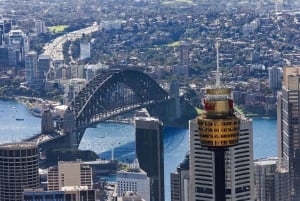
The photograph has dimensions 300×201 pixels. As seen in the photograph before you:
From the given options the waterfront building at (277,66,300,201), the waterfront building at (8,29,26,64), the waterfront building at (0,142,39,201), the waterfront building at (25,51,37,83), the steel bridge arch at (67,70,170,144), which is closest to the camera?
the waterfront building at (0,142,39,201)

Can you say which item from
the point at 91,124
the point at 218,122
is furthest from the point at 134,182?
the point at 91,124

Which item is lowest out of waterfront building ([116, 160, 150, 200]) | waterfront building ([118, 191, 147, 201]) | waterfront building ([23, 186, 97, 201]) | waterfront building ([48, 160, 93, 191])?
waterfront building ([116, 160, 150, 200])

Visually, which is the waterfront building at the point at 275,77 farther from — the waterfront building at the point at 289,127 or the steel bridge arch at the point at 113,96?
the waterfront building at the point at 289,127

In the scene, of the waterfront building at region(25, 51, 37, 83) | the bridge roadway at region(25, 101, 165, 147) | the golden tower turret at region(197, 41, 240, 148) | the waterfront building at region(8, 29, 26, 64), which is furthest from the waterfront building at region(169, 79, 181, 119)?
the golden tower turret at region(197, 41, 240, 148)

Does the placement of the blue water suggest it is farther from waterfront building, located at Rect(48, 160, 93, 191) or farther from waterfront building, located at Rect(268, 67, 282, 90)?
waterfront building, located at Rect(268, 67, 282, 90)

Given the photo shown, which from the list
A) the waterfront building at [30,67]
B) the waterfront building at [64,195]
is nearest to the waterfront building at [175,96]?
the waterfront building at [30,67]
